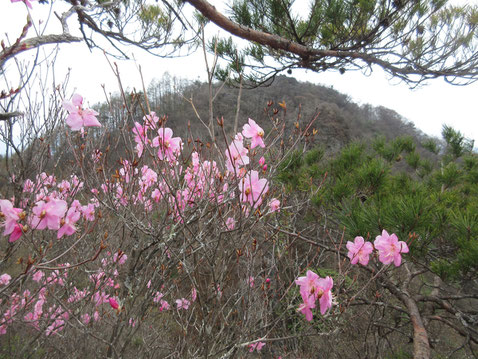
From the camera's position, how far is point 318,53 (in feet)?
8.25

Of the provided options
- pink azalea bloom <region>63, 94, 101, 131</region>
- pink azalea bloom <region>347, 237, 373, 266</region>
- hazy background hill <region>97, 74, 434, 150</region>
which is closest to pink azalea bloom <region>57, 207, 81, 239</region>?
pink azalea bloom <region>63, 94, 101, 131</region>

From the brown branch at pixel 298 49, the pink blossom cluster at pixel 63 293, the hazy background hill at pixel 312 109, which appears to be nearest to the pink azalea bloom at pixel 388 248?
the pink blossom cluster at pixel 63 293

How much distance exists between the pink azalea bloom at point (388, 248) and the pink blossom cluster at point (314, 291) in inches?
12.3

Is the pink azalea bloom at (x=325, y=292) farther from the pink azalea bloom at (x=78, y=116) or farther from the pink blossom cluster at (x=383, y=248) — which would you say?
the pink azalea bloom at (x=78, y=116)

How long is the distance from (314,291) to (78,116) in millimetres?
1223

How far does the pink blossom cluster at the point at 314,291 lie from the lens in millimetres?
1182

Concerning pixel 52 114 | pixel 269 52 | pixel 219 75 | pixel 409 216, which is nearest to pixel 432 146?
pixel 269 52

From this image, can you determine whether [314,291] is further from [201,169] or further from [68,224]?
[68,224]

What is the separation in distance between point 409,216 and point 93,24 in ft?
8.02

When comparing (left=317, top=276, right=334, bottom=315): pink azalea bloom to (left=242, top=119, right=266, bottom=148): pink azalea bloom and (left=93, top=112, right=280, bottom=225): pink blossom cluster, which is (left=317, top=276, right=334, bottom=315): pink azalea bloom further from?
(left=242, top=119, right=266, bottom=148): pink azalea bloom

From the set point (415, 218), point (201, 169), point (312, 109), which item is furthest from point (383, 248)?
point (312, 109)

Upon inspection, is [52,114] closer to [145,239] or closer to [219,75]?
[145,239]

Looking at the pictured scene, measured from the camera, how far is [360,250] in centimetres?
140

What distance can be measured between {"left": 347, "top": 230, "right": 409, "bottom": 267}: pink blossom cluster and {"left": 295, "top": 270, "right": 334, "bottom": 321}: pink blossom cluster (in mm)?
282
